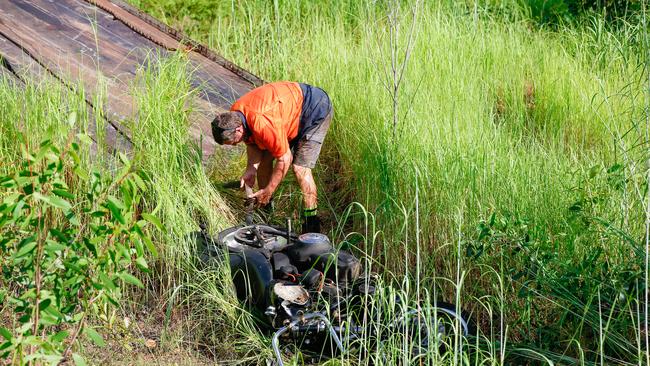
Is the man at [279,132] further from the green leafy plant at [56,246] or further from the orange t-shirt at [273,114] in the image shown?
the green leafy plant at [56,246]

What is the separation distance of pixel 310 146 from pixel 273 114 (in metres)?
0.40

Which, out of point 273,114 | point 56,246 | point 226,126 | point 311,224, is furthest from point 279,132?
point 56,246

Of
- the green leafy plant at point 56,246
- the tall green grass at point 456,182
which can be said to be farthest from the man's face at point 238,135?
the green leafy plant at point 56,246

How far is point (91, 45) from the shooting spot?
730 centimetres

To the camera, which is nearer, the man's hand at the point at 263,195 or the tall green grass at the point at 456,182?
the tall green grass at the point at 456,182

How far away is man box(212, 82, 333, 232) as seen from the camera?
5941 millimetres

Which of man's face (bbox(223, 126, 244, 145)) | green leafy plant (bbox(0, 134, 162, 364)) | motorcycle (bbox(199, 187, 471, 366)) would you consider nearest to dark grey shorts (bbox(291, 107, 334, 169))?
man's face (bbox(223, 126, 244, 145))

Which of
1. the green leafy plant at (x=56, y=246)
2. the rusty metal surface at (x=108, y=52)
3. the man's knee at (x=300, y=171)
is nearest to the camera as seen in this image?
the green leafy plant at (x=56, y=246)

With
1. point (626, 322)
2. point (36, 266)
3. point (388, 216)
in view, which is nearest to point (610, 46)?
point (388, 216)

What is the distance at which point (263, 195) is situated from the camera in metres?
6.07

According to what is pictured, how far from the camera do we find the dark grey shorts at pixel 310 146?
20.7 ft

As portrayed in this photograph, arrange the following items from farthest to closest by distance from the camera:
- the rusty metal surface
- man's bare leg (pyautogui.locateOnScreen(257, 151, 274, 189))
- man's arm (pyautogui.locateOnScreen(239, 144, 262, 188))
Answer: the rusty metal surface, man's bare leg (pyautogui.locateOnScreen(257, 151, 274, 189)), man's arm (pyautogui.locateOnScreen(239, 144, 262, 188))

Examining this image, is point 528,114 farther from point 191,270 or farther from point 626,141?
point 191,270

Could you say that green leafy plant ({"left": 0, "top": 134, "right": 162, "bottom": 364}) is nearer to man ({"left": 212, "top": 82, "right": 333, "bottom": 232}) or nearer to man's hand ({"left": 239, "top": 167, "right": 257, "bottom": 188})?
man ({"left": 212, "top": 82, "right": 333, "bottom": 232})
